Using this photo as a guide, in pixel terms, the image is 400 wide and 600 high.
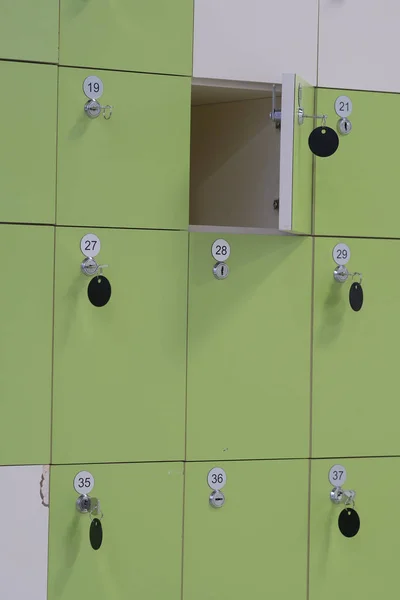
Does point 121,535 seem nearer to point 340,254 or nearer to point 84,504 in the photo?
point 84,504

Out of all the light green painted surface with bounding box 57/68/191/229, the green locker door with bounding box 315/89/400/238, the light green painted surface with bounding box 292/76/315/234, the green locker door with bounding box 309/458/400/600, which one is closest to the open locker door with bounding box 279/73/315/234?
the light green painted surface with bounding box 292/76/315/234

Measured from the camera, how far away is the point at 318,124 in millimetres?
2135

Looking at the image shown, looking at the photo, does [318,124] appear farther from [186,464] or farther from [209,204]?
[186,464]

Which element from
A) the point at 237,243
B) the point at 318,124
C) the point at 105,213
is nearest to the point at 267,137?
the point at 318,124

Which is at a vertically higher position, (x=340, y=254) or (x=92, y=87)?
(x=92, y=87)

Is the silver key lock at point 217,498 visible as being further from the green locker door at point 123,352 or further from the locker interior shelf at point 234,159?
the locker interior shelf at point 234,159

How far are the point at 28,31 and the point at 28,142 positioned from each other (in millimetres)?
247

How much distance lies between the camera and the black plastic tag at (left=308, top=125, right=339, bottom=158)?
1.98 meters

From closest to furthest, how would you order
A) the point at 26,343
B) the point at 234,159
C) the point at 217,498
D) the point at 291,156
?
the point at 291,156
the point at 26,343
the point at 217,498
the point at 234,159

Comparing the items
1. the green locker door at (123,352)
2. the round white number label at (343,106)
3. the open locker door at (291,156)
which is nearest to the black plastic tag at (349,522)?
the green locker door at (123,352)

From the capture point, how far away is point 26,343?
78.1 inches

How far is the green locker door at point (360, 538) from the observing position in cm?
216

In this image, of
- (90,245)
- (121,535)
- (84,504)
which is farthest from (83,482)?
(90,245)

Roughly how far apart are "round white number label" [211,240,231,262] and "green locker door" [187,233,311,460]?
0.03 feet
